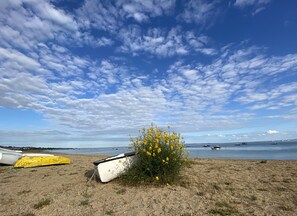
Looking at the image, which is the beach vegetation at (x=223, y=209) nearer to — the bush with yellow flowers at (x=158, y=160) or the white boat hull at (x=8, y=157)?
the bush with yellow flowers at (x=158, y=160)

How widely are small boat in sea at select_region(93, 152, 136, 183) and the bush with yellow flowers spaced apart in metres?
0.38

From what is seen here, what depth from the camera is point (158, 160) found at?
7.06 m

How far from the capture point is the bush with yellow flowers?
7062 millimetres

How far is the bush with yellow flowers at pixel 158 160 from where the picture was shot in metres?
7.06

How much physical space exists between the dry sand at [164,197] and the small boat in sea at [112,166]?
250mm

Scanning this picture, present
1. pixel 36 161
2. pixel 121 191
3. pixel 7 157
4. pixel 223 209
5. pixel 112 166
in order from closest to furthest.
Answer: pixel 223 209 → pixel 121 191 → pixel 112 166 → pixel 36 161 → pixel 7 157

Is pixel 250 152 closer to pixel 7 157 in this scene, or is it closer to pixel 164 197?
pixel 7 157

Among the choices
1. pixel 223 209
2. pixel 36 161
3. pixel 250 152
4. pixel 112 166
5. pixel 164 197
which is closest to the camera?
pixel 223 209

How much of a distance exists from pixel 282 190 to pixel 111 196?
431 centimetres

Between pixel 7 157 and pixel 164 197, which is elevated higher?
pixel 7 157

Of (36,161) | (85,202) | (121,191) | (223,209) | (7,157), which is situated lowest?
(223,209)

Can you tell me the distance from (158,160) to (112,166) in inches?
66.2

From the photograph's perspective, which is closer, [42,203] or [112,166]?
[42,203]

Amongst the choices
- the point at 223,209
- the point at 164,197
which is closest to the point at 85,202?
the point at 164,197
